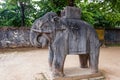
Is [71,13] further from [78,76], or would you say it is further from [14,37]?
[14,37]

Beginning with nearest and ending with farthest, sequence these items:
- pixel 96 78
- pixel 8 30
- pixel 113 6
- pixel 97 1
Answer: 1. pixel 96 78
2. pixel 8 30
3. pixel 113 6
4. pixel 97 1

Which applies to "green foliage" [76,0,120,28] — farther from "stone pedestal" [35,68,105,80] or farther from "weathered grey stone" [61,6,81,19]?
"stone pedestal" [35,68,105,80]

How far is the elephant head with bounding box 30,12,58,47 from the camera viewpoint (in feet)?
11.4

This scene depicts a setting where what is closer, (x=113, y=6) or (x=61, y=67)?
(x=61, y=67)

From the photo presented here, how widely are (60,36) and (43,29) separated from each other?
1.39ft

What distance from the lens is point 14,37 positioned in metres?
9.58

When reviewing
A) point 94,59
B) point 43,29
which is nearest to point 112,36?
point 94,59

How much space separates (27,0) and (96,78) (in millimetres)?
9735

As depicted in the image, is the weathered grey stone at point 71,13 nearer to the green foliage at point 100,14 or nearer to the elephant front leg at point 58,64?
the elephant front leg at point 58,64

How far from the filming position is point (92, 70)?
394 cm

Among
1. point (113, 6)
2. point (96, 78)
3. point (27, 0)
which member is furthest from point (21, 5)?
point (96, 78)

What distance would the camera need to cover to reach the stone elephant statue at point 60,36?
350 cm

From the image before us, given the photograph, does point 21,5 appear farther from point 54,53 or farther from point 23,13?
point 54,53

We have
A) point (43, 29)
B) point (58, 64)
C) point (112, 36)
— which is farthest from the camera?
point (112, 36)
